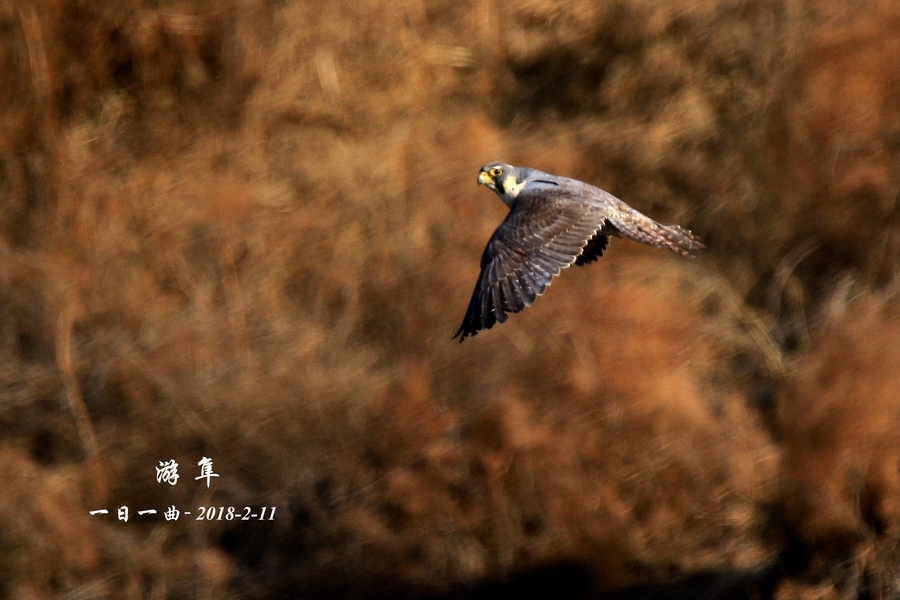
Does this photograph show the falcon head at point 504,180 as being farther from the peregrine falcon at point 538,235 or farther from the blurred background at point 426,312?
the blurred background at point 426,312

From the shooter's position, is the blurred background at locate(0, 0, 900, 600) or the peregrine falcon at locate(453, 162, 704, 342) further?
the blurred background at locate(0, 0, 900, 600)

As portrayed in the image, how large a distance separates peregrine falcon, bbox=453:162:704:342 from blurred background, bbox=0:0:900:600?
11.6 feet

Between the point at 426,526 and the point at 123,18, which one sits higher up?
the point at 123,18

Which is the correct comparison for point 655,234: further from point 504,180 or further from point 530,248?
point 504,180

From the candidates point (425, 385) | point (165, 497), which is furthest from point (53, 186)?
point (425, 385)

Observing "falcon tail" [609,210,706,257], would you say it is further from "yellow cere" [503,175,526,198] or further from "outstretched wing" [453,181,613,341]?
"yellow cere" [503,175,526,198]

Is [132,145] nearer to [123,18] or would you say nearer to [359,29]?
[123,18]

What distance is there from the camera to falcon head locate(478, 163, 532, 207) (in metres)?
8.18

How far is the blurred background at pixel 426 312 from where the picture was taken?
11.4 m

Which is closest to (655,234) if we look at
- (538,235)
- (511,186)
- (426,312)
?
(538,235)

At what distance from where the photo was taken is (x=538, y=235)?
739 centimetres

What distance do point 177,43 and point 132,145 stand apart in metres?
1.02

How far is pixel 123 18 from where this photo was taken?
43.0 feet

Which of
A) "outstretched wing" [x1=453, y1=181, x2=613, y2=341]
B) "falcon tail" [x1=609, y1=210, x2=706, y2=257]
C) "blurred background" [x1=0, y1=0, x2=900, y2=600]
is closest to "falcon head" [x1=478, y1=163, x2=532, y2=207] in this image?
"outstretched wing" [x1=453, y1=181, x2=613, y2=341]
